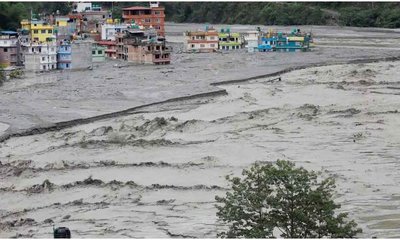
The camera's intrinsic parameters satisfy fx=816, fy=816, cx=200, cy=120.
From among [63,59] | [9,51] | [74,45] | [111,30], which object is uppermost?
[111,30]

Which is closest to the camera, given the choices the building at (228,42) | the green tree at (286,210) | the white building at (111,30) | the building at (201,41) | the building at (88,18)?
the green tree at (286,210)

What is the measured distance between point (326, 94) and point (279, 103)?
2251 millimetres

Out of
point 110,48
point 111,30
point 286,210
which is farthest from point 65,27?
point 286,210

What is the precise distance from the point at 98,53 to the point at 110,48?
6.81 ft

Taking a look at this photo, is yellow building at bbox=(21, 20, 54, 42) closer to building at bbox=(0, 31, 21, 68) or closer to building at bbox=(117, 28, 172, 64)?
building at bbox=(0, 31, 21, 68)

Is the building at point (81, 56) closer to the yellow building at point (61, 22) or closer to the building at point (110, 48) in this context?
the building at point (110, 48)

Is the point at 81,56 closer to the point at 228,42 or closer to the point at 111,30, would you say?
the point at 111,30

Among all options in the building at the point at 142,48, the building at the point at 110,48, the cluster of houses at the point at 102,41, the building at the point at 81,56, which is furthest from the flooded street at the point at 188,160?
the building at the point at 110,48

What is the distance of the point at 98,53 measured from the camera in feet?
130

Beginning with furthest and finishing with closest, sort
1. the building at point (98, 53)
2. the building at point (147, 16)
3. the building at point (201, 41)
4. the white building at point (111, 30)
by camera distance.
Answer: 1. the building at point (147, 16)
2. the building at point (201, 41)
3. the white building at point (111, 30)
4. the building at point (98, 53)

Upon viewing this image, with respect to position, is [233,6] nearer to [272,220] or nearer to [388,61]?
[388,61]

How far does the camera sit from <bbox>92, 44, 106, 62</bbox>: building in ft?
129

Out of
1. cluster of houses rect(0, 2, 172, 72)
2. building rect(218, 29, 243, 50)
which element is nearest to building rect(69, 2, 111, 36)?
cluster of houses rect(0, 2, 172, 72)

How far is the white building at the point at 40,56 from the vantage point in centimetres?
3466
